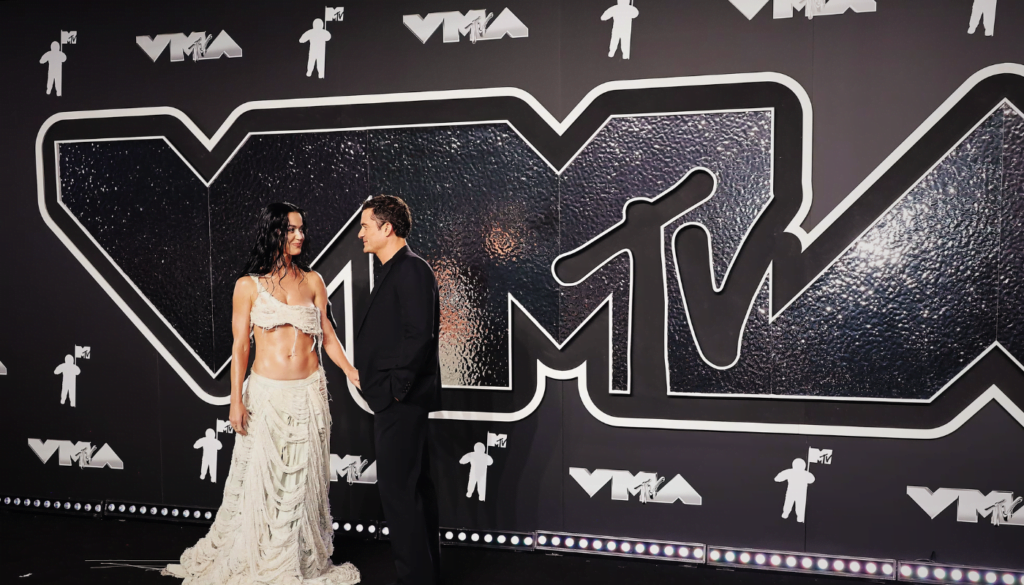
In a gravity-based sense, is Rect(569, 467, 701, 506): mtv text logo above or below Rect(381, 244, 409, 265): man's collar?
below

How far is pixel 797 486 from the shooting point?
133 inches

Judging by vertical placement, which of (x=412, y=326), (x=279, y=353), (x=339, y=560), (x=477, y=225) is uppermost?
(x=477, y=225)

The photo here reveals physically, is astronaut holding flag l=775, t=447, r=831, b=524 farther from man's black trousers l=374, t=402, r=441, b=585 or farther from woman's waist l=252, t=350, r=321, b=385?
woman's waist l=252, t=350, r=321, b=385

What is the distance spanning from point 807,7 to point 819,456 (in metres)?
2.02

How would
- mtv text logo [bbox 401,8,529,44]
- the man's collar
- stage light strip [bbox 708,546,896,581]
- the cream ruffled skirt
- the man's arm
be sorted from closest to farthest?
the man's arm < the man's collar < the cream ruffled skirt < stage light strip [bbox 708,546,896,581] < mtv text logo [bbox 401,8,529,44]

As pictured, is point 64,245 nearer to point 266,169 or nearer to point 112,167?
point 112,167

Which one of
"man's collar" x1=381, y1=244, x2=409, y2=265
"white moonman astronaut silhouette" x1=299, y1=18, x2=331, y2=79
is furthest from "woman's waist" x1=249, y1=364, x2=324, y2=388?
"white moonman astronaut silhouette" x1=299, y1=18, x2=331, y2=79

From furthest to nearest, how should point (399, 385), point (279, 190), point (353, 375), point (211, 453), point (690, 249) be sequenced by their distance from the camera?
point (211, 453), point (279, 190), point (690, 249), point (353, 375), point (399, 385)

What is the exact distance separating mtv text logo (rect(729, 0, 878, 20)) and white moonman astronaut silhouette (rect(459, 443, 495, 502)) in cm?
242

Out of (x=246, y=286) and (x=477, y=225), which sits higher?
(x=477, y=225)

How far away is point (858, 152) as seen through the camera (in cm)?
328

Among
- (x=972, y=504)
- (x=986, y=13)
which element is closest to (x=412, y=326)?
(x=972, y=504)

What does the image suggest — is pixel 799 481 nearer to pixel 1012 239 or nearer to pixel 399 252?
pixel 1012 239

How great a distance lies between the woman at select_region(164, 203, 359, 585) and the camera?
306cm
